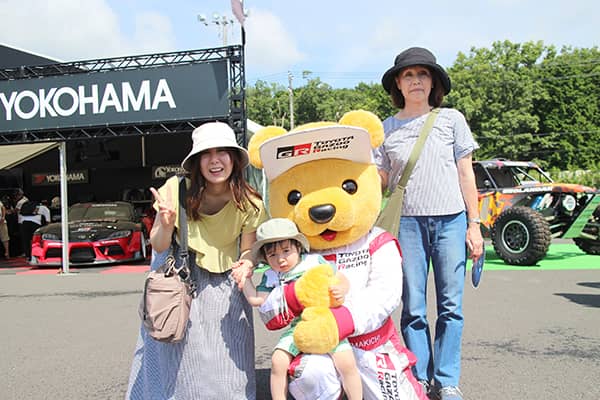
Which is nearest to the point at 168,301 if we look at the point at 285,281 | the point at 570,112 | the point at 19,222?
the point at 285,281

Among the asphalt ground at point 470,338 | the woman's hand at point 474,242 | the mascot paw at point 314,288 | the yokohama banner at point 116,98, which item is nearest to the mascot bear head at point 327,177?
the mascot paw at point 314,288

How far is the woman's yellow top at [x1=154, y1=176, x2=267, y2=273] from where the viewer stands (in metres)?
2.78

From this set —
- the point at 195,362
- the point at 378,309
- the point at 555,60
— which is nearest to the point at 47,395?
the point at 195,362

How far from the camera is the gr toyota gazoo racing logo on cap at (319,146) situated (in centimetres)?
269

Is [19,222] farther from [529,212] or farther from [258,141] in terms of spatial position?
[258,141]

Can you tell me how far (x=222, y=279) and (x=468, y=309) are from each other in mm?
4012

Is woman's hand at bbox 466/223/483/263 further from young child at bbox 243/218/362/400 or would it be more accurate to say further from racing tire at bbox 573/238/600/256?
racing tire at bbox 573/238/600/256

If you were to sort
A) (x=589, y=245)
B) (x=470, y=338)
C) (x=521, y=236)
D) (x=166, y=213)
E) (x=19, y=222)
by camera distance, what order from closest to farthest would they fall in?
(x=166, y=213) < (x=470, y=338) < (x=521, y=236) < (x=589, y=245) < (x=19, y=222)

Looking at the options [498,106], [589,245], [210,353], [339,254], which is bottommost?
[589,245]

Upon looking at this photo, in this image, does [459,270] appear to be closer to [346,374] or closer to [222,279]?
[346,374]

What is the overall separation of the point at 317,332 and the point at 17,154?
1415 cm

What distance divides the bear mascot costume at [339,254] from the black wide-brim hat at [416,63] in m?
0.46

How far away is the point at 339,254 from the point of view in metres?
2.71

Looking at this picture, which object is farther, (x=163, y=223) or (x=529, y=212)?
(x=529, y=212)
